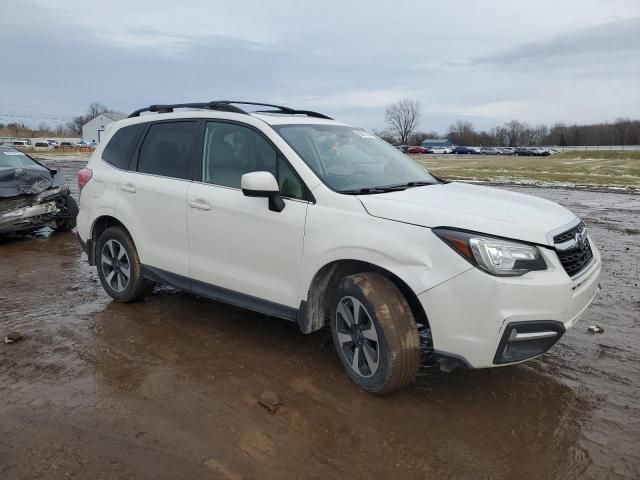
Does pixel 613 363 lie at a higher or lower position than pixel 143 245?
lower

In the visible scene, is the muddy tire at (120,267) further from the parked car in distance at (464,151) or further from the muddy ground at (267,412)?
the parked car in distance at (464,151)

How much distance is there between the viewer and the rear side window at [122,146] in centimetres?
520

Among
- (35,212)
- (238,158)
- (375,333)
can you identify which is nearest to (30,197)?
(35,212)

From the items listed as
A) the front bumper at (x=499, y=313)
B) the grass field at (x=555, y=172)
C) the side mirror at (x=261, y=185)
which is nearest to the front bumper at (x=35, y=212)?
the side mirror at (x=261, y=185)

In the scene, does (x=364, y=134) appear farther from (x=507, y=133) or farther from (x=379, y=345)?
(x=507, y=133)

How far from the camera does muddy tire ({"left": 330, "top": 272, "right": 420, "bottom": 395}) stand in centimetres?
323

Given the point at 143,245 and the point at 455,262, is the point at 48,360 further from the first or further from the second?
the point at 455,262

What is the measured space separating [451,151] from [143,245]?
91.8m

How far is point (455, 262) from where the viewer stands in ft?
9.93

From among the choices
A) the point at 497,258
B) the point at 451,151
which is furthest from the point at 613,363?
the point at 451,151

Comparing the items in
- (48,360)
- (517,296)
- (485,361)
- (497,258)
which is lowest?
(48,360)

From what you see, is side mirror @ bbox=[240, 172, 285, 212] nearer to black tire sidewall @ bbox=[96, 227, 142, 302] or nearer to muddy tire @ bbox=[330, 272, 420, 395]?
muddy tire @ bbox=[330, 272, 420, 395]

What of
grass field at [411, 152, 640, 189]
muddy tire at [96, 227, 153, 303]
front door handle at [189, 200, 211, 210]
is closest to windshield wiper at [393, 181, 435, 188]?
front door handle at [189, 200, 211, 210]

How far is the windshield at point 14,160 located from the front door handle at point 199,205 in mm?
6420
